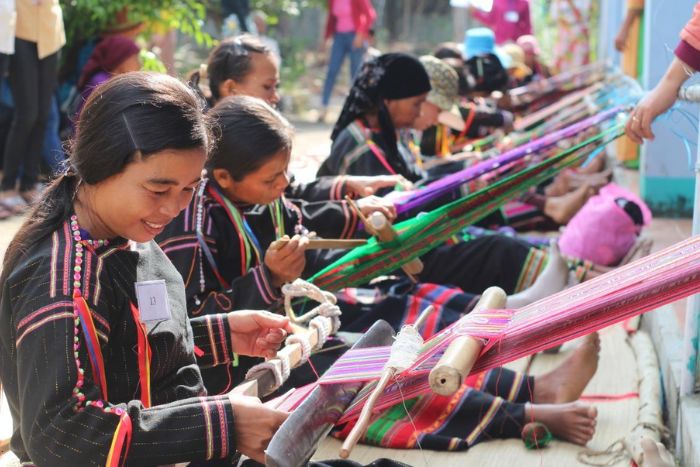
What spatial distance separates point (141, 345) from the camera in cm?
175

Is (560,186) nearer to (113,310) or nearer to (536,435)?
(536,435)

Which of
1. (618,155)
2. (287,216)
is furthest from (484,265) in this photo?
(618,155)

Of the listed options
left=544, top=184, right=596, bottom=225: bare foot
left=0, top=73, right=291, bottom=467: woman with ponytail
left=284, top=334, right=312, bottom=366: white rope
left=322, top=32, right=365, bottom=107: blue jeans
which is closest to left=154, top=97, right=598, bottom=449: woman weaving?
left=284, top=334, right=312, bottom=366: white rope

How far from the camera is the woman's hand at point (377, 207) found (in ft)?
9.78

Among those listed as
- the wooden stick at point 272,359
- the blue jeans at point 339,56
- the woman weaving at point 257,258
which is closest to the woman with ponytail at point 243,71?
the woman weaving at point 257,258

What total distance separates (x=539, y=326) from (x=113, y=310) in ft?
2.50

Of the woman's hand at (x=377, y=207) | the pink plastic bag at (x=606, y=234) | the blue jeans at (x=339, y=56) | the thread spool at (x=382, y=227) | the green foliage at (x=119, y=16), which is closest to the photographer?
the thread spool at (x=382, y=227)

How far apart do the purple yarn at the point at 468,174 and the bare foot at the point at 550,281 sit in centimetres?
41

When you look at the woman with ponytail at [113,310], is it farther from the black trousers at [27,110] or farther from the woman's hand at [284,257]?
the black trousers at [27,110]

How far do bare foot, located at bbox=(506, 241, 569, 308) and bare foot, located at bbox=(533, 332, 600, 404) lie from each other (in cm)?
60

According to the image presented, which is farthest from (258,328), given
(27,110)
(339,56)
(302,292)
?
(339,56)

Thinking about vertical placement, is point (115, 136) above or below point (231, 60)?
above

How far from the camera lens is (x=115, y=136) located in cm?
167

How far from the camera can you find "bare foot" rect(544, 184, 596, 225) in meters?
4.89
